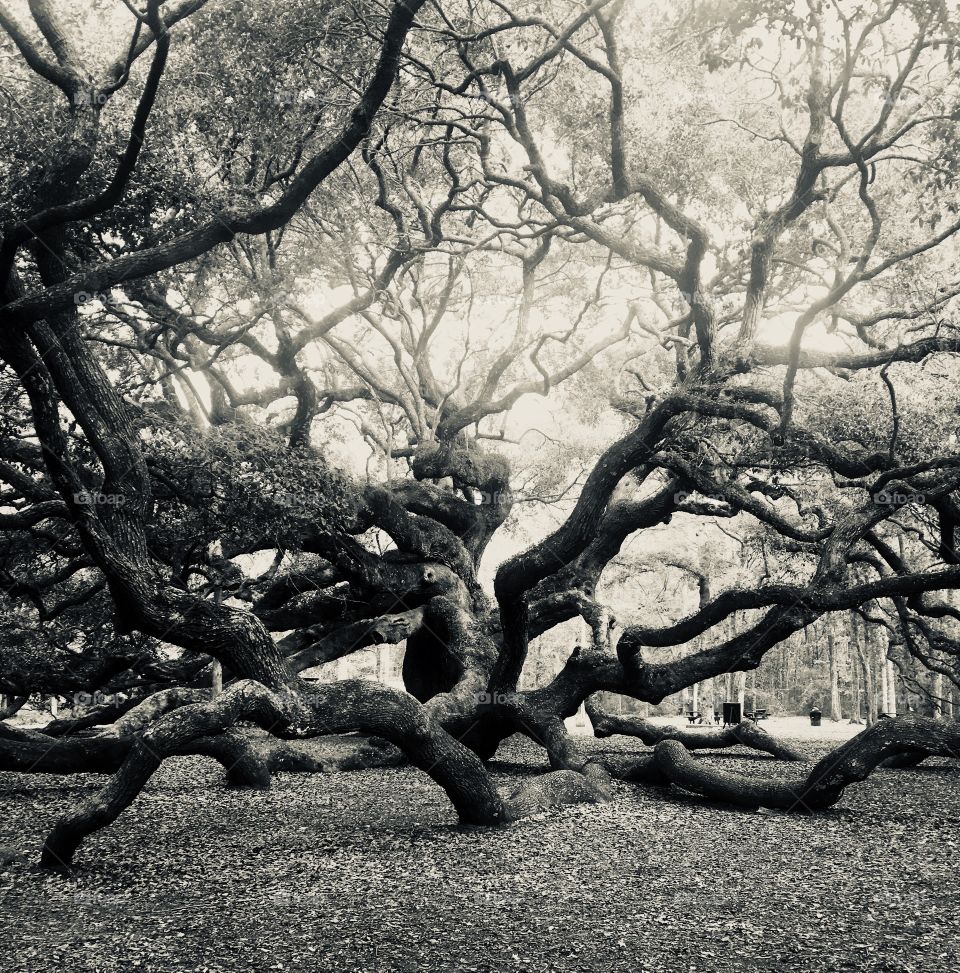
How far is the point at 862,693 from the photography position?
42625 millimetres

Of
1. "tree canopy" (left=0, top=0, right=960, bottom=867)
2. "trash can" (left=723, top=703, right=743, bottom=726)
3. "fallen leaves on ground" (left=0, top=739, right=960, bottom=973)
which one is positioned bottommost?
"fallen leaves on ground" (left=0, top=739, right=960, bottom=973)

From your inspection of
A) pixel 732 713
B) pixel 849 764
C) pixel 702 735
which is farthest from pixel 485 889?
pixel 732 713

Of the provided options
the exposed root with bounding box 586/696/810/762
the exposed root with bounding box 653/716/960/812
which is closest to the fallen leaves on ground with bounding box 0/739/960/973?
the exposed root with bounding box 653/716/960/812

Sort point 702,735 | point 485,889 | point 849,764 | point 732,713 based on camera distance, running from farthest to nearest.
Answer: point 732,713, point 702,735, point 849,764, point 485,889

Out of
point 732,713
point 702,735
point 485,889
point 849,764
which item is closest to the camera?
point 485,889

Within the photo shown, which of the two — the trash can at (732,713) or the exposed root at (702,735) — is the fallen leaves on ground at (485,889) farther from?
the trash can at (732,713)

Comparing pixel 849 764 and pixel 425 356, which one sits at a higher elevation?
pixel 425 356

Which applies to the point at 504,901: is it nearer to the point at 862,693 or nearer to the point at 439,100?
the point at 439,100

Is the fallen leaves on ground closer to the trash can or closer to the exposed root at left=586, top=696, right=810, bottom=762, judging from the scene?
the exposed root at left=586, top=696, right=810, bottom=762

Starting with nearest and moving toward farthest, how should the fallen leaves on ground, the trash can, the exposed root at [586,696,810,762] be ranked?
the fallen leaves on ground < the exposed root at [586,696,810,762] < the trash can

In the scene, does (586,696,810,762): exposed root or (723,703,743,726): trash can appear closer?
(586,696,810,762): exposed root

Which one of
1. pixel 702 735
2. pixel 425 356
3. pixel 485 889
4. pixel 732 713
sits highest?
pixel 425 356

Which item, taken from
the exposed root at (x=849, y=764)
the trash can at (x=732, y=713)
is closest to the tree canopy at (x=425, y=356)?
the exposed root at (x=849, y=764)

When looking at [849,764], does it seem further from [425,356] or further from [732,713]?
[732,713]
